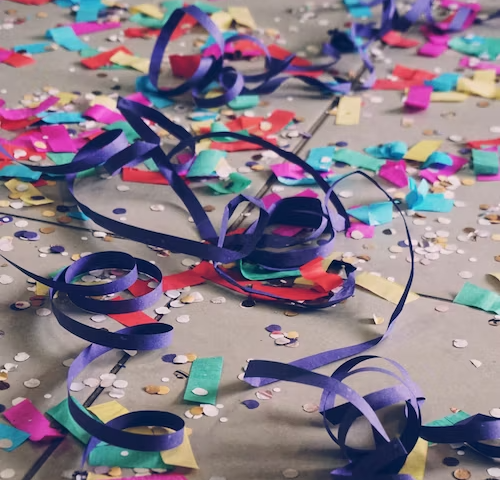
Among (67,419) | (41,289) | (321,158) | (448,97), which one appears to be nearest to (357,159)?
(321,158)

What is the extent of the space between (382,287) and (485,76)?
1.23 metres

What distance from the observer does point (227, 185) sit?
2.32m

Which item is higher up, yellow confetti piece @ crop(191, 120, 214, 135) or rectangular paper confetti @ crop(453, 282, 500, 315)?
yellow confetti piece @ crop(191, 120, 214, 135)

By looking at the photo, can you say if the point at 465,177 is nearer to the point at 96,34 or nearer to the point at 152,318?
the point at 152,318

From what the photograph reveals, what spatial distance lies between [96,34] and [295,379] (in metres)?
1.89

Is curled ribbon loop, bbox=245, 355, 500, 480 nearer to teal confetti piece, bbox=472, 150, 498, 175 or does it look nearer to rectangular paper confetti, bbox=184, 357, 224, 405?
rectangular paper confetti, bbox=184, 357, 224, 405

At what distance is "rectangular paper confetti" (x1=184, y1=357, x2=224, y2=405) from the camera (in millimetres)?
1654

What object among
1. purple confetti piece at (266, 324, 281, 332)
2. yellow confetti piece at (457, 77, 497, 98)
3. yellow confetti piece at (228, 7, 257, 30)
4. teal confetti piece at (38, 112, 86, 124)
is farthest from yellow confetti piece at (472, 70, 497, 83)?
purple confetti piece at (266, 324, 281, 332)

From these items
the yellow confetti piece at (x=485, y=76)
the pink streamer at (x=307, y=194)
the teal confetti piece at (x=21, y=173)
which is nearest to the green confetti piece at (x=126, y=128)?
the teal confetti piece at (x=21, y=173)

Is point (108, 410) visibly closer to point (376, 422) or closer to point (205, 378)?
point (205, 378)

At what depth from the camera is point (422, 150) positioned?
2.47m

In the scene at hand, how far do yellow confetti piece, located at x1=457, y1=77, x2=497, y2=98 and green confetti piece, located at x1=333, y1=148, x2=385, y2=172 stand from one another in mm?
559

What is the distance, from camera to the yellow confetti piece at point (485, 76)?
114 inches

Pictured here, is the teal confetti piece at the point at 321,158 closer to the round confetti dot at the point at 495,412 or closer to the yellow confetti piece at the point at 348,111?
the yellow confetti piece at the point at 348,111
